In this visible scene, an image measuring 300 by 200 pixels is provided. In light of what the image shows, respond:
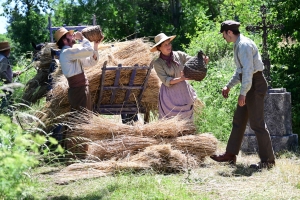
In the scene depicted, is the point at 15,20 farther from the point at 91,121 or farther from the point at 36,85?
the point at 91,121

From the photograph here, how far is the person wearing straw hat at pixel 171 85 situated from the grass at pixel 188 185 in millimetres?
1019

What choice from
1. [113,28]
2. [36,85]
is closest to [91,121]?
[36,85]

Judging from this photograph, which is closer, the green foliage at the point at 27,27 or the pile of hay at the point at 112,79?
the pile of hay at the point at 112,79

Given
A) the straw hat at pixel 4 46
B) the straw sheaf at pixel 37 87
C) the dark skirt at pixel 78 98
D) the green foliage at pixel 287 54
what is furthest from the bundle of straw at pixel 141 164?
the green foliage at pixel 287 54

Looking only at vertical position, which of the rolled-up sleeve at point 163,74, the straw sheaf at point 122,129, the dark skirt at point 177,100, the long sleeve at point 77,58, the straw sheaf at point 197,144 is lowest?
the straw sheaf at point 197,144

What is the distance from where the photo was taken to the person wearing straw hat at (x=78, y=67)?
26.4 ft

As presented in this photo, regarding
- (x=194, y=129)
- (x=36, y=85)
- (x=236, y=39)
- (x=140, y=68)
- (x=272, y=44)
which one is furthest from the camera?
(x=272, y=44)

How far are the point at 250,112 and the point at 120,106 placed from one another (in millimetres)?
2245

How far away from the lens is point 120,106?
29.7ft

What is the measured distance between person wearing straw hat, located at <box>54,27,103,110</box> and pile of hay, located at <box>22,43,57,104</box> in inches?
60.8

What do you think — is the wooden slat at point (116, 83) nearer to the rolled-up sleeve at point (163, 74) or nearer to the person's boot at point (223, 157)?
the rolled-up sleeve at point (163, 74)

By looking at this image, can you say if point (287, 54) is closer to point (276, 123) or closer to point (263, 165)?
point (276, 123)

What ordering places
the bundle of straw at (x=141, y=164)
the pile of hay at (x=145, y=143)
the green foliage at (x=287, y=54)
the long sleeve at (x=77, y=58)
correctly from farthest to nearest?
the green foliage at (x=287, y=54), the long sleeve at (x=77, y=58), the pile of hay at (x=145, y=143), the bundle of straw at (x=141, y=164)

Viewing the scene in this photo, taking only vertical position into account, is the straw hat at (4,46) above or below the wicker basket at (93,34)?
below
